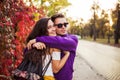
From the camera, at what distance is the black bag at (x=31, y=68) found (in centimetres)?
320

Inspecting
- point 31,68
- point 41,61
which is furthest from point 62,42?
point 31,68

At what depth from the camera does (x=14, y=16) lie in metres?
7.43

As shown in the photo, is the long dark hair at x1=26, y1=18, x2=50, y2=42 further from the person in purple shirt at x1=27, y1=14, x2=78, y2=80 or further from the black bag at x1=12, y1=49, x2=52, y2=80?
the black bag at x1=12, y1=49, x2=52, y2=80

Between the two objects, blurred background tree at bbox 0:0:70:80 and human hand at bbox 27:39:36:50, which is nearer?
human hand at bbox 27:39:36:50

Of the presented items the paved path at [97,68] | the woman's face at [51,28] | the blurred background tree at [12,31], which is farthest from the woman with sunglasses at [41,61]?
the paved path at [97,68]

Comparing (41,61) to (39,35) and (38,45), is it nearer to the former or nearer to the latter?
(38,45)

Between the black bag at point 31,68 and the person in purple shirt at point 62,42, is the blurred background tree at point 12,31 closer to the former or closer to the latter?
the person in purple shirt at point 62,42

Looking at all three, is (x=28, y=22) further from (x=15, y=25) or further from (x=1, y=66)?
(x=1, y=66)

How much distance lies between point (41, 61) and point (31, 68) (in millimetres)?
113

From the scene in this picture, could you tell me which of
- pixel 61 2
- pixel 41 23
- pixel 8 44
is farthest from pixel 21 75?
pixel 61 2

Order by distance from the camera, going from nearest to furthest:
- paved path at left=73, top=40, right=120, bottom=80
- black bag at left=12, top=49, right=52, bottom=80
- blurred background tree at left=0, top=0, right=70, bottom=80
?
1. black bag at left=12, top=49, right=52, bottom=80
2. blurred background tree at left=0, top=0, right=70, bottom=80
3. paved path at left=73, top=40, right=120, bottom=80

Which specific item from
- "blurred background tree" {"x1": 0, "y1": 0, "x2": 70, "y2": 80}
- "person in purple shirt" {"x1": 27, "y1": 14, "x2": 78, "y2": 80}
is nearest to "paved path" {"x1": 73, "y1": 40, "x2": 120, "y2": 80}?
"blurred background tree" {"x1": 0, "y1": 0, "x2": 70, "y2": 80}

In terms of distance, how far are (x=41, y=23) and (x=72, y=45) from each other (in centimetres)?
36

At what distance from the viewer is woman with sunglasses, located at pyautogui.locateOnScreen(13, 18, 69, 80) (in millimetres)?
3223
